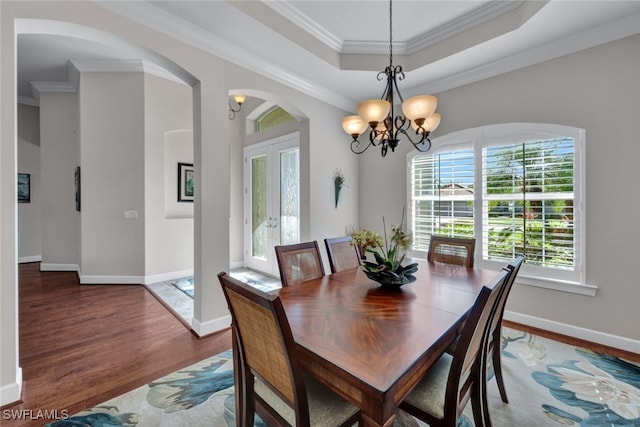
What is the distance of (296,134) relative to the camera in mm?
4320

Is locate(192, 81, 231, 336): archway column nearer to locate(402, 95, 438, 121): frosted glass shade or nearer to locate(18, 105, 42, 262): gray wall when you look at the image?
locate(402, 95, 438, 121): frosted glass shade

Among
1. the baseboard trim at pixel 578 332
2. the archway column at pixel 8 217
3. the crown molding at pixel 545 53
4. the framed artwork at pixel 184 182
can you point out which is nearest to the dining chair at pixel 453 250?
the baseboard trim at pixel 578 332

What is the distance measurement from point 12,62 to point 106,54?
2747 mm

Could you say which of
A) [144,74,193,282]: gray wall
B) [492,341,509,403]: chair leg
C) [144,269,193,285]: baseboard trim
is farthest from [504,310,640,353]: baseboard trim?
[144,74,193,282]: gray wall

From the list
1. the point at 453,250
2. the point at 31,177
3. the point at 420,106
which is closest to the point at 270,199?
the point at 453,250

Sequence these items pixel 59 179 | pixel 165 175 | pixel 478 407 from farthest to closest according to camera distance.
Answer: pixel 59 179 → pixel 165 175 → pixel 478 407

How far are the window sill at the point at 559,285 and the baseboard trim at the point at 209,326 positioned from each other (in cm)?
322

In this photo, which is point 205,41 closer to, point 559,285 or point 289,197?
→ point 289,197

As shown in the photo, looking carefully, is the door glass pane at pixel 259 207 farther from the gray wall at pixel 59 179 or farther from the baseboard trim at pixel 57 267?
the baseboard trim at pixel 57 267

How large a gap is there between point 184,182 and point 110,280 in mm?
1966

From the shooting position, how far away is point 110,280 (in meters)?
4.45

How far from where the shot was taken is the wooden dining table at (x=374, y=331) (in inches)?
37.6

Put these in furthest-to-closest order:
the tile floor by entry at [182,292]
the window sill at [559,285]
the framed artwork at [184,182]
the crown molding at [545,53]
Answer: the framed artwork at [184,182] < the tile floor by entry at [182,292] < the window sill at [559,285] < the crown molding at [545,53]

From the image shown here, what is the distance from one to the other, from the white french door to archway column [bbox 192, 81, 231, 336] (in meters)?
1.67
